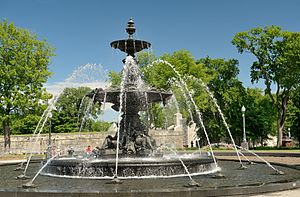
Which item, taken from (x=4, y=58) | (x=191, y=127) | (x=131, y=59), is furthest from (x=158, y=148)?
(x=191, y=127)

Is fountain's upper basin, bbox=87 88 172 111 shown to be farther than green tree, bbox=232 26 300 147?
No

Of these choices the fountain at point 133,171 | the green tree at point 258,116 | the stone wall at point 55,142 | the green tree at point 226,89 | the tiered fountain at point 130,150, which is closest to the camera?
the fountain at point 133,171

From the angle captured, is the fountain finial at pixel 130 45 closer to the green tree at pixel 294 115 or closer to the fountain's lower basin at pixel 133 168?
the fountain's lower basin at pixel 133 168

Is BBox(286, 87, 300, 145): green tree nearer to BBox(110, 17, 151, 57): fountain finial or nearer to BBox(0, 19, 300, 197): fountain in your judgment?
BBox(110, 17, 151, 57): fountain finial

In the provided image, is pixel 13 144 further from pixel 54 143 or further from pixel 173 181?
pixel 173 181

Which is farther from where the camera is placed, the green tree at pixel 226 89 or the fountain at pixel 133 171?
the green tree at pixel 226 89

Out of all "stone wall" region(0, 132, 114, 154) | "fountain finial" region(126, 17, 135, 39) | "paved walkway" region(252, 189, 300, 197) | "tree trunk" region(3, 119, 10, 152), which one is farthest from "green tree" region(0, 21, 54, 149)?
"paved walkway" region(252, 189, 300, 197)

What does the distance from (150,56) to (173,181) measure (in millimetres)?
49220

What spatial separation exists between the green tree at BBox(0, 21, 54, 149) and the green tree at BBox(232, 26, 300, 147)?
26.8 meters

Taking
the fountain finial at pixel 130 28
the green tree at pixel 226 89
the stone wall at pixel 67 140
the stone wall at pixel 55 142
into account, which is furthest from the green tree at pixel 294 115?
the fountain finial at pixel 130 28

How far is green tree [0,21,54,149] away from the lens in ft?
129

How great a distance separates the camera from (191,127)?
211 ft

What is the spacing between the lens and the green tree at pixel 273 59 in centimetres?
4766

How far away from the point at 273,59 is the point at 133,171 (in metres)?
42.7
